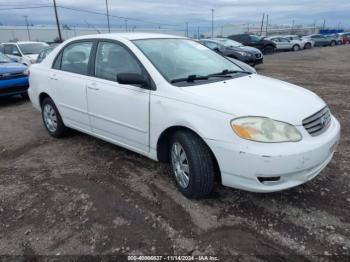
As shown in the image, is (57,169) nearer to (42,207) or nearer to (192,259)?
(42,207)

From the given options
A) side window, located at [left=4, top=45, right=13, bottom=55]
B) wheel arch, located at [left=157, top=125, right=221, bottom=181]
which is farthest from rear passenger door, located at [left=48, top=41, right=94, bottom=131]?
side window, located at [left=4, top=45, right=13, bottom=55]

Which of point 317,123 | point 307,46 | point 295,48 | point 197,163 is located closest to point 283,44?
point 295,48

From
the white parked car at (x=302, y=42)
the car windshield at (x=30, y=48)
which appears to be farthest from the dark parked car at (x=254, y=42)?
the car windshield at (x=30, y=48)

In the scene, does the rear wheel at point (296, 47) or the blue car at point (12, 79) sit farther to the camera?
the rear wheel at point (296, 47)

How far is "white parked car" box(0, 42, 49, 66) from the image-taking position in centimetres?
1336

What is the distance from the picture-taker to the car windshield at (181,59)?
3.59m

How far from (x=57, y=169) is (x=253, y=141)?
271cm

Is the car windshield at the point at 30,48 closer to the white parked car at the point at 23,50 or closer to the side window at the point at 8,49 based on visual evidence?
the white parked car at the point at 23,50

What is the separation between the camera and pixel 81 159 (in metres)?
4.50

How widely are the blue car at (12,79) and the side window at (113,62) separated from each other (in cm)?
503

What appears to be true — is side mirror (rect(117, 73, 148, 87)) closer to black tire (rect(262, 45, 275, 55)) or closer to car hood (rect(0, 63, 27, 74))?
car hood (rect(0, 63, 27, 74))

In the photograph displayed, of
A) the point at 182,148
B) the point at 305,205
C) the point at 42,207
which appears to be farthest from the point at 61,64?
the point at 305,205

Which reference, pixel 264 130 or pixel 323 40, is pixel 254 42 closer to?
pixel 323 40

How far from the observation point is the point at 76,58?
4.62 meters
